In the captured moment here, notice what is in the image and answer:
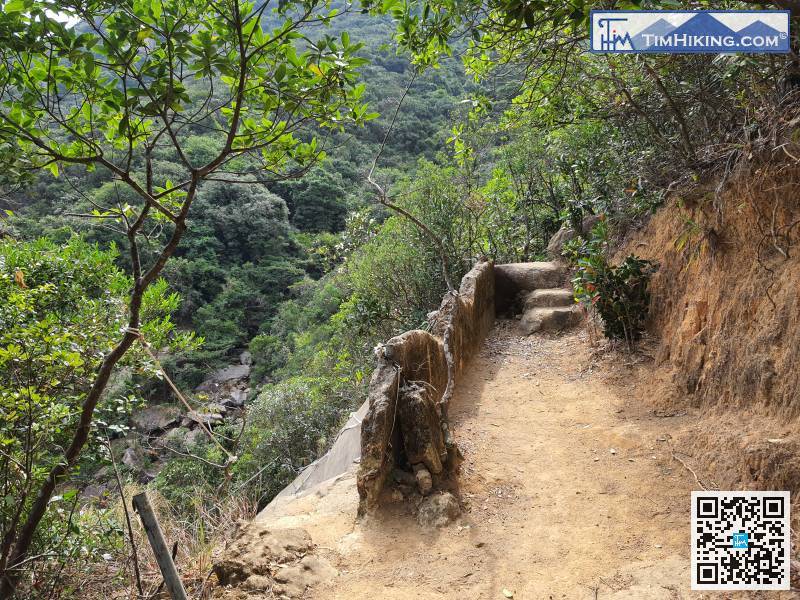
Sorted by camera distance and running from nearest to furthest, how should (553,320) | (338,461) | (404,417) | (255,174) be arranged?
(404,417)
(338,461)
(255,174)
(553,320)

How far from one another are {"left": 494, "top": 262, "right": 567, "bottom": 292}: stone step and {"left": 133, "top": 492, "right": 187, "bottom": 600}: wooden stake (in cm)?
822

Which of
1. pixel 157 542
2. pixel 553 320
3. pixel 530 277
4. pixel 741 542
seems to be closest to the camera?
pixel 157 542

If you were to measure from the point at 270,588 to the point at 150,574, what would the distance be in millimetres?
1059

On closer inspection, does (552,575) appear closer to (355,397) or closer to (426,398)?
(426,398)

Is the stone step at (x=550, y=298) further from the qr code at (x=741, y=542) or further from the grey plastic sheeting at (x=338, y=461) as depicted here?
the qr code at (x=741, y=542)

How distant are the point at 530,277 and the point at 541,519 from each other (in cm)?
647

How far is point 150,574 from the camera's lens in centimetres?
389

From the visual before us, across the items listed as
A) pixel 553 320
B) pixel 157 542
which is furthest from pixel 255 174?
pixel 553 320

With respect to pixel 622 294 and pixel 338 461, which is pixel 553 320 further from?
pixel 338 461

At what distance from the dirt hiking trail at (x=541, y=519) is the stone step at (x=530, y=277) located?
4.04m

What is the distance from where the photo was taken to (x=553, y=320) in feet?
29.1

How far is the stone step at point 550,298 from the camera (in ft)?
30.4

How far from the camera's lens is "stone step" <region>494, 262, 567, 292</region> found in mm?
10062

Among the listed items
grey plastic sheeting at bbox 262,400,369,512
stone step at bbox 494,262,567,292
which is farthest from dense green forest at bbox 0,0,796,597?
stone step at bbox 494,262,567,292
